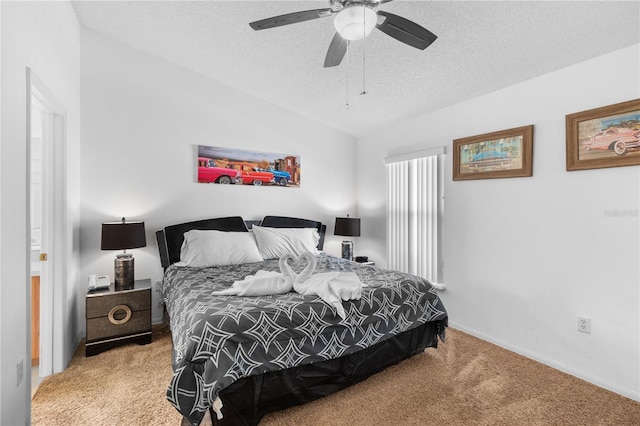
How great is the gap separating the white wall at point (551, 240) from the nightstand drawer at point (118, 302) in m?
2.99

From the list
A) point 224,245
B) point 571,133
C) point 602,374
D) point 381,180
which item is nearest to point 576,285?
point 602,374

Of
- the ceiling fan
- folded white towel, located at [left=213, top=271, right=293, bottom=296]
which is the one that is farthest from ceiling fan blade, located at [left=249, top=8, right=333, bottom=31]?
folded white towel, located at [left=213, top=271, right=293, bottom=296]

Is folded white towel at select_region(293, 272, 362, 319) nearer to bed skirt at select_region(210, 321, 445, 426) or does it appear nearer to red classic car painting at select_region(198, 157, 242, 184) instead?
bed skirt at select_region(210, 321, 445, 426)

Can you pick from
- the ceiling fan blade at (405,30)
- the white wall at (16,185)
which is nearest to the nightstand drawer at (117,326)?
the white wall at (16,185)

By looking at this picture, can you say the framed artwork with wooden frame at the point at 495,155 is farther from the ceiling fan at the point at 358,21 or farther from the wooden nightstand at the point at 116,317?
the wooden nightstand at the point at 116,317

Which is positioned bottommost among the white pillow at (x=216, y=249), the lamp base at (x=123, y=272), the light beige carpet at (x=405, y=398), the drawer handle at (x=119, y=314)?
the light beige carpet at (x=405, y=398)

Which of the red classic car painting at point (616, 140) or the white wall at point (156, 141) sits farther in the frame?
the white wall at point (156, 141)

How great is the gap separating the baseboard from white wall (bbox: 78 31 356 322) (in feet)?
8.15

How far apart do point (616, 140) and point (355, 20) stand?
198 cm

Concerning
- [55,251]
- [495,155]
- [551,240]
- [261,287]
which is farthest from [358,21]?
[55,251]

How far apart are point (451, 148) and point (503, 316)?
170 centimetres

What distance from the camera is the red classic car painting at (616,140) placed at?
2088mm

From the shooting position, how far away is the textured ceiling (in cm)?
204

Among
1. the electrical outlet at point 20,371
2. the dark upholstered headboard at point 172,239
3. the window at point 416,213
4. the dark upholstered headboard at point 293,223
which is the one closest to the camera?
the electrical outlet at point 20,371
